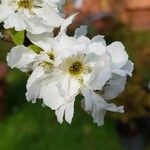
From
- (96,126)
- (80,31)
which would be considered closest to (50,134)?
(96,126)

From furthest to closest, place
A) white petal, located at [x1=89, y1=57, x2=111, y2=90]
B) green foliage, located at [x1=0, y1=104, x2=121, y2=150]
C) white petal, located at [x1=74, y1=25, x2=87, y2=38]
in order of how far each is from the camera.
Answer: green foliage, located at [x1=0, y1=104, x2=121, y2=150], white petal, located at [x1=74, y1=25, x2=87, y2=38], white petal, located at [x1=89, y1=57, x2=111, y2=90]

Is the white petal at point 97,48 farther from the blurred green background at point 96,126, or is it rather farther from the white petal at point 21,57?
the blurred green background at point 96,126

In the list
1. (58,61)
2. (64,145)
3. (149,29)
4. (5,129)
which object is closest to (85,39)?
(58,61)

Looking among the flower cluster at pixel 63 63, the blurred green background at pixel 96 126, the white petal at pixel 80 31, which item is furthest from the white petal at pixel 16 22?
the blurred green background at pixel 96 126

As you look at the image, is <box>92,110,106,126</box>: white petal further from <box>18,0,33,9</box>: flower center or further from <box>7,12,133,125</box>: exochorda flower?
<box>18,0,33,9</box>: flower center

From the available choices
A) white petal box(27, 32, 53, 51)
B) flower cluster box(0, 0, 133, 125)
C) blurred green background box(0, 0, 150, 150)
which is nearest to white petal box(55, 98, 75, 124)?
flower cluster box(0, 0, 133, 125)

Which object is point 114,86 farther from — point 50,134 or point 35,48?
point 50,134
